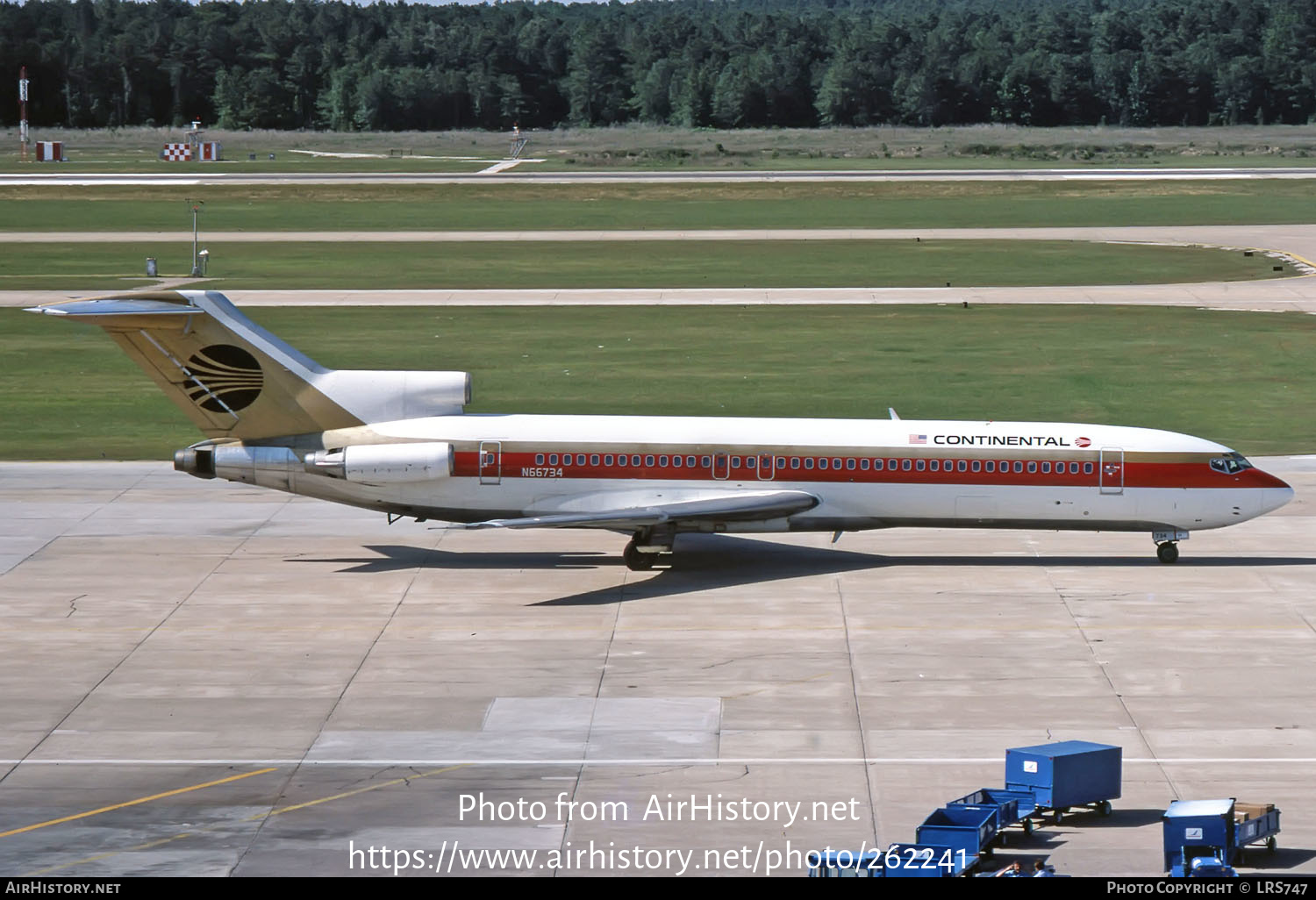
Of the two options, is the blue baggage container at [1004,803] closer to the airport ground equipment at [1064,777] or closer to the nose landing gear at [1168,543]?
the airport ground equipment at [1064,777]

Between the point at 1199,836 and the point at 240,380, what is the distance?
22.6 metres

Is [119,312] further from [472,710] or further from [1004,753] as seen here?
[1004,753]

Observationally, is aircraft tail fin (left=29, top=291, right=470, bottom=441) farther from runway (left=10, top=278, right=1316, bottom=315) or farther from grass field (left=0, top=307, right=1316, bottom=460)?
runway (left=10, top=278, right=1316, bottom=315)

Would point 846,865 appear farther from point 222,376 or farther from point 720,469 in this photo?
point 222,376

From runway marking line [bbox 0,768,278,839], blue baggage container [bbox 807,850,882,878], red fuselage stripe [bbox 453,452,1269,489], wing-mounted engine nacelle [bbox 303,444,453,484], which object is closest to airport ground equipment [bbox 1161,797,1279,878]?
blue baggage container [bbox 807,850,882,878]

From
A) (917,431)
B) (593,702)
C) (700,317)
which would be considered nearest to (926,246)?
(700,317)

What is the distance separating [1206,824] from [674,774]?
23.4 ft

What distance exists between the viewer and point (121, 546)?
37000 millimetres

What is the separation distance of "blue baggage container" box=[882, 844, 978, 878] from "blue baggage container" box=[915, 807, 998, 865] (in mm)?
91

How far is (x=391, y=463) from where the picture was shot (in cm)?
3459

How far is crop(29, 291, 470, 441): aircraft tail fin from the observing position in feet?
114

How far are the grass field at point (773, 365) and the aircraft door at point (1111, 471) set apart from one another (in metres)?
13.5

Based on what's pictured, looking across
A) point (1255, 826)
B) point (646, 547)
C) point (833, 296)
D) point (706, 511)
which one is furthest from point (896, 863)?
point (833, 296)

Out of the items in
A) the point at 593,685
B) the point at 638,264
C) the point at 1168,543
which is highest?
the point at 638,264
